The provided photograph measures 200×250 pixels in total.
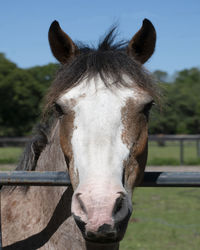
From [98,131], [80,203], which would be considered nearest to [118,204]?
[80,203]

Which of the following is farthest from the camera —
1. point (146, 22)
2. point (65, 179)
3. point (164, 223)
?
point (164, 223)

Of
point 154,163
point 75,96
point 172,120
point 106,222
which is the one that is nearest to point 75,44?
point 75,96

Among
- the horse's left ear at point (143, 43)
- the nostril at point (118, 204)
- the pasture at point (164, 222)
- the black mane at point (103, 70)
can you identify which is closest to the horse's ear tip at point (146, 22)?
the horse's left ear at point (143, 43)

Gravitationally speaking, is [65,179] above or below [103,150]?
below

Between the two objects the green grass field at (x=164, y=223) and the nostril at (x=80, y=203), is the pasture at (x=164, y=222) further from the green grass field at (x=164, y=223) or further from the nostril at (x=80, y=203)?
the nostril at (x=80, y=203)

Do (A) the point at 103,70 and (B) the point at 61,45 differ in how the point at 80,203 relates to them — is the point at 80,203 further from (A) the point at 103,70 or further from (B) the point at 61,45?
(B) the point at 61,45

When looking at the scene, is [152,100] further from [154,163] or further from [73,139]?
[154,163]

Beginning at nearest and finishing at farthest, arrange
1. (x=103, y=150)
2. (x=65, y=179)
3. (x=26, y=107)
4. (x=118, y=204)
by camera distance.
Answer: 1. (x=118, y=204)
2. (x=103, y=150)
3. (x=65, y=179)
4. (x=26, y=107)

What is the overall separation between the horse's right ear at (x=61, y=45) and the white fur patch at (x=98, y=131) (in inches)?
18.4

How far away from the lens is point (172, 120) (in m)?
39.1

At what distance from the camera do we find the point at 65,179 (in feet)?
7.28

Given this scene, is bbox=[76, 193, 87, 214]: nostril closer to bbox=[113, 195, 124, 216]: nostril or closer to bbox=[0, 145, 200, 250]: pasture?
bbox=[113, 195, 124, 216]: nostril

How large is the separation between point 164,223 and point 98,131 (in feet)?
17.1

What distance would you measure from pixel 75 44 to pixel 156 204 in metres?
6.55
